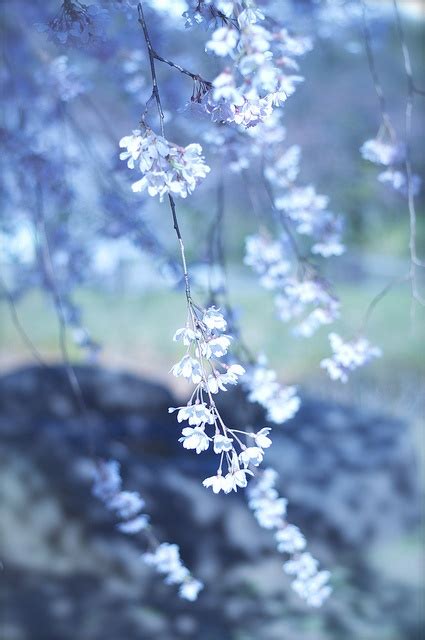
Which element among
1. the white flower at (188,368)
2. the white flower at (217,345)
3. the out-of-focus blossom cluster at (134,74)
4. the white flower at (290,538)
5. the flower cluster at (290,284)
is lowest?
the white flower at (188,368)

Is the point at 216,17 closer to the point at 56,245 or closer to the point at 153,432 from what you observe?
the point at 56,245

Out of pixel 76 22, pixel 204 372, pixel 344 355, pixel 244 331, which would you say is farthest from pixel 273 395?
pixel 244 331

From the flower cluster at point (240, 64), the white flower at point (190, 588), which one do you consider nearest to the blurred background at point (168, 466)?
the white flower at point (190, 588)

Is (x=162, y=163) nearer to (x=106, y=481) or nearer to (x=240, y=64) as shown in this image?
(x=240, y=64)

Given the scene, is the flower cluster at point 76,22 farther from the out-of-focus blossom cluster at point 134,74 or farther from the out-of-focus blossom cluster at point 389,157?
the out-of-focus blossom cluster at point 134,74

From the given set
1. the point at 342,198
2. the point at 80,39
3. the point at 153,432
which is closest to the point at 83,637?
the point at 153,432

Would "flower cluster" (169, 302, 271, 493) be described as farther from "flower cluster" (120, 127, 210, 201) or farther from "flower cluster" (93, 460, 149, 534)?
"flower cluster" (93, 460, 149, 534)
